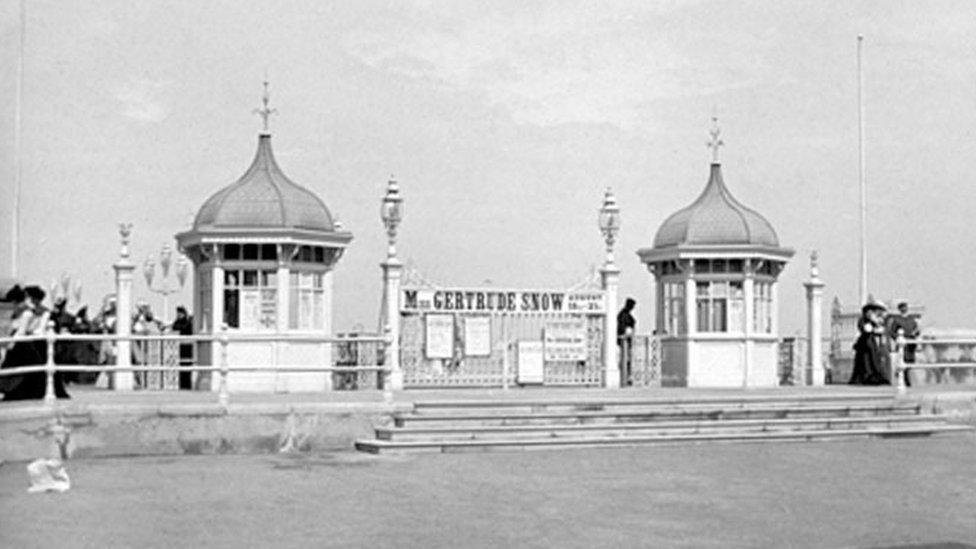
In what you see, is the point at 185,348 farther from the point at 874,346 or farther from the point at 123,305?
the point at 874,346

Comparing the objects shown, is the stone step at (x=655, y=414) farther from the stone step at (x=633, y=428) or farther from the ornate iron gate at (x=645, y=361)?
the ornate iron gate at (x=645, y=361)

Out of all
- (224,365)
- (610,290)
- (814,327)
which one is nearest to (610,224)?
(610,290)

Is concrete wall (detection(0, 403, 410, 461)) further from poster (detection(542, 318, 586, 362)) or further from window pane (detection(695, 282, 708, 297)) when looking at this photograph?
window pane (detection(695, 282, 708, 297))

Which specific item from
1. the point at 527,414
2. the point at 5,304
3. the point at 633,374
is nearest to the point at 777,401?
the point at 527,414

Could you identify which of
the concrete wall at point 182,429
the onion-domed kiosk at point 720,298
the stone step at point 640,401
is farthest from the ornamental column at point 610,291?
the concrete wall at point 182,429

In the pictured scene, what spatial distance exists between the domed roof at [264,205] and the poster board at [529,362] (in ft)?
13.6

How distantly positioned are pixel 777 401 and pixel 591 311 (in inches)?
210

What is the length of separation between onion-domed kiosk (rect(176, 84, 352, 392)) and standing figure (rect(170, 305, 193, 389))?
0.84 metres

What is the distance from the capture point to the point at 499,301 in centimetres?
2238

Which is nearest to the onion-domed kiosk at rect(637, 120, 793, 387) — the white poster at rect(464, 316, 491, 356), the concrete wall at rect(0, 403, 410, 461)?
the white poster at rect(464, 316, 491, 356)

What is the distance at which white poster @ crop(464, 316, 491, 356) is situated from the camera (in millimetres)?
22188

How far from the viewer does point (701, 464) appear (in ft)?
47.4

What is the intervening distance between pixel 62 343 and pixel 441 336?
8.14 m

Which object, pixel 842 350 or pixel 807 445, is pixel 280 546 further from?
pixel 842 350
